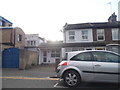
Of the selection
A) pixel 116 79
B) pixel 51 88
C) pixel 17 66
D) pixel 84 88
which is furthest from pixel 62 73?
pixel 17 66

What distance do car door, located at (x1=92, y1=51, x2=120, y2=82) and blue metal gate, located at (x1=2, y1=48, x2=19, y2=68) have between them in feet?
31.3

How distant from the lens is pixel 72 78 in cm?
537

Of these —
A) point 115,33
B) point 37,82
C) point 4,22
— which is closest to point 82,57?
point 37,82

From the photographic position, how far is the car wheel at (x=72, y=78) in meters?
5.30

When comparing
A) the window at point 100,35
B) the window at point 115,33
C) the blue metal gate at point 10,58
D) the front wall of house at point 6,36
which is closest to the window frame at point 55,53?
the window at point 100,35

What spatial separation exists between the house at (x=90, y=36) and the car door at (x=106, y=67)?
9941mm

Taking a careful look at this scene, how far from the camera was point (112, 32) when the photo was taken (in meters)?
16.1

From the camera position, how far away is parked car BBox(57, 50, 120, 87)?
503 centimetres

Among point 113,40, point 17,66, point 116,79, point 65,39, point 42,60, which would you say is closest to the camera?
point 116,79

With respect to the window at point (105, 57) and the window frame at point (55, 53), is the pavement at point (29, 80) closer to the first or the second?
the window at point (105, 57)

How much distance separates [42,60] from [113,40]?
11.6 metres

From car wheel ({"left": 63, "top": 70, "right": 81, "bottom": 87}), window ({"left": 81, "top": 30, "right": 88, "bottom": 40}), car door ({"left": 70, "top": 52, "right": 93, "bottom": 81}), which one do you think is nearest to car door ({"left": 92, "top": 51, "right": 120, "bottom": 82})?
car door ({"left": 70, "top": 52, "right": 93, "bottom": 81})

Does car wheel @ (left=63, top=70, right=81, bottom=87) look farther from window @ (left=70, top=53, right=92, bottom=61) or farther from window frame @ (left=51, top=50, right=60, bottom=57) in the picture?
window frame @ (left=51, top=50, right=60, bottom=57)

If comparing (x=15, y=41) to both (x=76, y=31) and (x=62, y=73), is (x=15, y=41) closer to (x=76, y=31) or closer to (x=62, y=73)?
(x=76, y=31)
